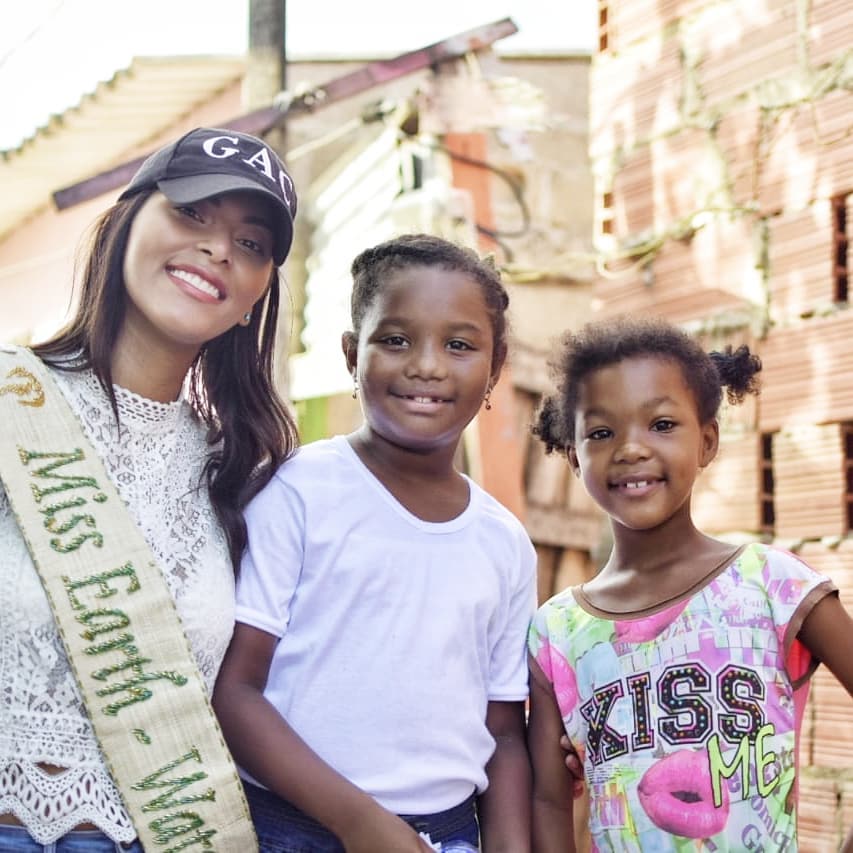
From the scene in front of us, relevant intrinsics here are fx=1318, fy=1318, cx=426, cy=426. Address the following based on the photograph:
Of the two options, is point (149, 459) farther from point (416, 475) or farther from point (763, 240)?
point (763, 240)

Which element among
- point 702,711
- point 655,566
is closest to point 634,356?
point 655,566

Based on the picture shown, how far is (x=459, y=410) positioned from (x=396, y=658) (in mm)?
491

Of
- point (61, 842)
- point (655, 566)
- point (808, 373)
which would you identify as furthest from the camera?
point (808, 373)

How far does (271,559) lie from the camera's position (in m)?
2.37

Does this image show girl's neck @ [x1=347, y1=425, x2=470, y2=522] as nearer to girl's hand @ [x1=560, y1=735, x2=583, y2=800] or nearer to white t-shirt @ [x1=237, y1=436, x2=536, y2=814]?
white t-shirt @ [x1=237, y1=436, x2=536, y2=814]

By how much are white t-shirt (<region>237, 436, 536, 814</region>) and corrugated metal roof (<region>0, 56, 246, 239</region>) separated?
660cm

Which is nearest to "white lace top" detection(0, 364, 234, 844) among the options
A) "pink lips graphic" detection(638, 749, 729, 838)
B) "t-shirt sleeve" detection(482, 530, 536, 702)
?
"t-shirt sleeve" detection(482, 530, 536, 702)

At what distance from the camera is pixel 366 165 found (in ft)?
25.8

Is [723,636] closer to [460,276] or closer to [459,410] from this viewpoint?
[459,410]

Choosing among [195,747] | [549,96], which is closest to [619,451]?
[195,747]

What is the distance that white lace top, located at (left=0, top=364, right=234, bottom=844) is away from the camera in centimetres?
207

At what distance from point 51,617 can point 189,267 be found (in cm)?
66

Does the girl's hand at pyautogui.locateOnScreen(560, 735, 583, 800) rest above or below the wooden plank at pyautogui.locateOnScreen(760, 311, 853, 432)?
below

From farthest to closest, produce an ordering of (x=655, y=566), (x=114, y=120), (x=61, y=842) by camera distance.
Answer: (x=114, y=120) → (x=655, y=566) → (x=61, y=842)
